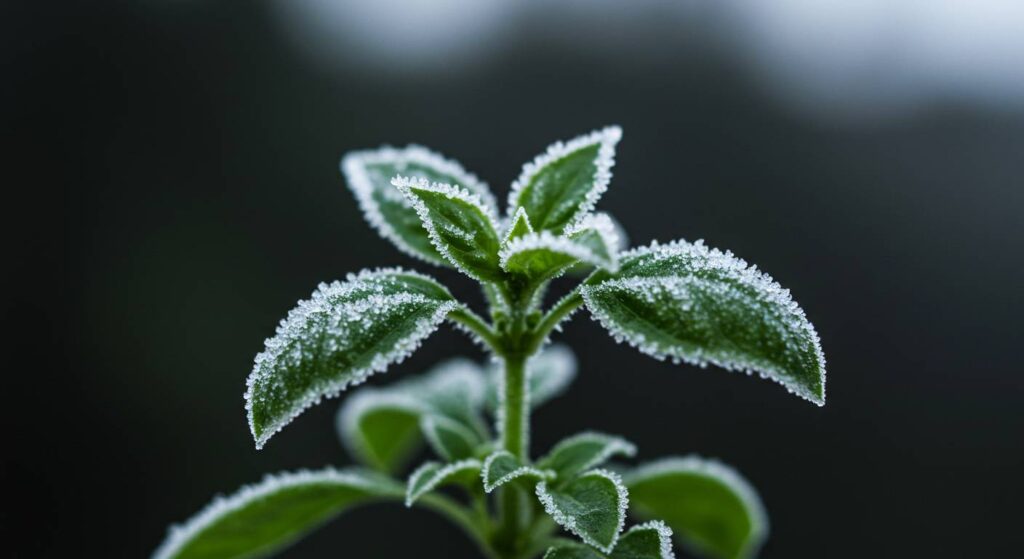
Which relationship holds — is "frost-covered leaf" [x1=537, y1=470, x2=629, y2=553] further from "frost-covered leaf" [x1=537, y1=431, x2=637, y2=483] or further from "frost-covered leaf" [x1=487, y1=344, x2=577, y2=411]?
"frost-covered leaf" [x1=487, y1=344, x2=577, y2=411]

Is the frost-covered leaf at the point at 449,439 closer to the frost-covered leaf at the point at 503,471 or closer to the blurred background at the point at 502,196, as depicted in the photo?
the frost-covered leaf at the point at 503,471

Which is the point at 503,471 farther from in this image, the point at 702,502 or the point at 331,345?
the point at 702,502

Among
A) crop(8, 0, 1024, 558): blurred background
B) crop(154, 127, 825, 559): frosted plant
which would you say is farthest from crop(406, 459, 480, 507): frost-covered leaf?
crop(8, 0, 1024, 558): blurred background

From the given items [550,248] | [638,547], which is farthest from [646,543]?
[550,248]

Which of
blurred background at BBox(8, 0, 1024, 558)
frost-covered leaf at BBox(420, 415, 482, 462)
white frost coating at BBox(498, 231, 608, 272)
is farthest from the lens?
blurred background at BBox(8, 0, 1024, 558)

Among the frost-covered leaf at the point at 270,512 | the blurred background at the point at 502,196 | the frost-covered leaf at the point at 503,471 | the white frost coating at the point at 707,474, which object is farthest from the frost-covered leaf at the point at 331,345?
the blurred background at the point at 502,196
